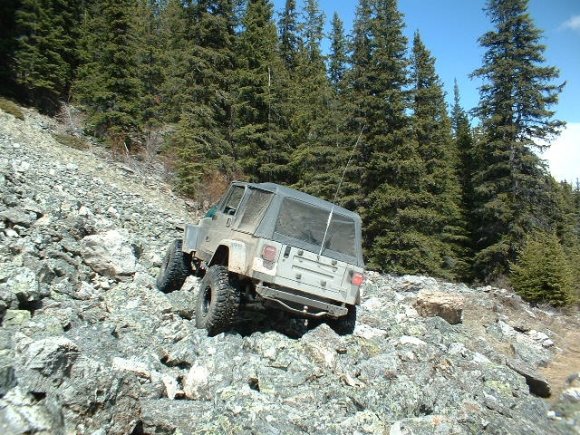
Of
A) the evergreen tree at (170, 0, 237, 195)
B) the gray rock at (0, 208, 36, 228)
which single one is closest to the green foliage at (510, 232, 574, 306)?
the evergreen tree at (170, 0, 237, 195)

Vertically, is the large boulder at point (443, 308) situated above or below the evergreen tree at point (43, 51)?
below

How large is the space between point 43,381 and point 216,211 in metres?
4.99

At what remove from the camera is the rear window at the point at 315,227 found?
6707 mm

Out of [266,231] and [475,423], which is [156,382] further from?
[475,423]

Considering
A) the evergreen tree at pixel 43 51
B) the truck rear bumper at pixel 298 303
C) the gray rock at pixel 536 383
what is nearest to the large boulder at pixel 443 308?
the gray rock at pixel 536 383

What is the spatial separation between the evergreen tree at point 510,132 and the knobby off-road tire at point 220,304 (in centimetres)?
1934

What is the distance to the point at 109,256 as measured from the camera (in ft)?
25.5

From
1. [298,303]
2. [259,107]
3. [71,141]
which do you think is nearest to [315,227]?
[298,303]

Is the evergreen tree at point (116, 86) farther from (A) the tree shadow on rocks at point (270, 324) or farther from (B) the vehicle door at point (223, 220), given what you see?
(A) the tree shadow on rocks at point (270, 324)

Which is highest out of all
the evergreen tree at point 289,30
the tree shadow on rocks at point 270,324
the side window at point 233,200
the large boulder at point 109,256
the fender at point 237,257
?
the evergreen tree at point 289,30

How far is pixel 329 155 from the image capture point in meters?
23.2

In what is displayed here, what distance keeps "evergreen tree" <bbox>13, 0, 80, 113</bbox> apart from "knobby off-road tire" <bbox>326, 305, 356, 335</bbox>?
108ft

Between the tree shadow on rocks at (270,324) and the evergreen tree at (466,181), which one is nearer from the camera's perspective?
the tree shadow on rocks at (270,324)

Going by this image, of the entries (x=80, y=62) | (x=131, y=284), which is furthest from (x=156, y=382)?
(x=80, y=62)
